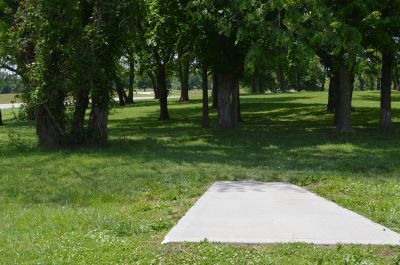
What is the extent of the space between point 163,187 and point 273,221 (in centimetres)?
332

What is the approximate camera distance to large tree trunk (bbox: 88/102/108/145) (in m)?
17.1

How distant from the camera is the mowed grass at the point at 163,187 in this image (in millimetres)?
5461

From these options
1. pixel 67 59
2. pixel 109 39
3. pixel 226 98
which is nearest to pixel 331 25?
pixel 109 39

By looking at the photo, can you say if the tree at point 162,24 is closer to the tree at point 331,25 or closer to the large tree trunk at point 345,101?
the tree at point 331,25

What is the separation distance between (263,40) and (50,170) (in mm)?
9106

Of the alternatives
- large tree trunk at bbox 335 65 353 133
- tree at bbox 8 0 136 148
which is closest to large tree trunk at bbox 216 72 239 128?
large tree trunk at bbox 335 65 353 133

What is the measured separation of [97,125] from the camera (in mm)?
17125

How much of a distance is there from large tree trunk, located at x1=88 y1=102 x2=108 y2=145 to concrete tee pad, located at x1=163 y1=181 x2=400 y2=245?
8696 mm

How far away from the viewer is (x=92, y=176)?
37.7ft

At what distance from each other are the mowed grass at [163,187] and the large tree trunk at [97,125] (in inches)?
20.5

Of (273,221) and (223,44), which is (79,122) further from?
(273,221)

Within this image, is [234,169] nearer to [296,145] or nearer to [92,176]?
[92,176]

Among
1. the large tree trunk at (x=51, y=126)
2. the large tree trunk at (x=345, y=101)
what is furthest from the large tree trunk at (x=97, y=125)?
the large tree trunk at (x=345, y=101)

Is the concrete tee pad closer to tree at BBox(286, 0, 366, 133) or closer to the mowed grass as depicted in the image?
the mowed grass
